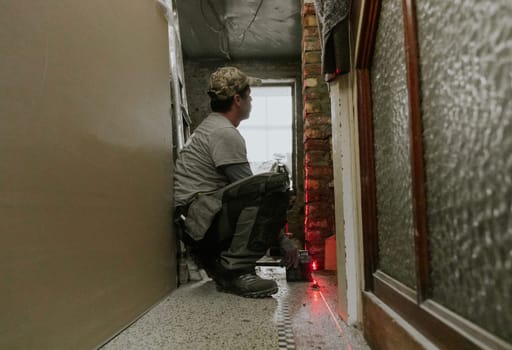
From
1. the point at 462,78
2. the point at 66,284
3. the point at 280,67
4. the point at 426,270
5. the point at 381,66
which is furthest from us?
the point at 280,67

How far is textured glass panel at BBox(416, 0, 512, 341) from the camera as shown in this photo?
418 millimetres

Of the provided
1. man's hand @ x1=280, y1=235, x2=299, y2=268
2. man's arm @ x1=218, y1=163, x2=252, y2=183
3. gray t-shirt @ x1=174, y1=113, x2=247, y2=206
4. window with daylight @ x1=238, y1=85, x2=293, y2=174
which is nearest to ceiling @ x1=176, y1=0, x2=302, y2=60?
window with daylight @ x1=238, y1=85, x2=293, y2=174

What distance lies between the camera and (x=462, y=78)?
51cm

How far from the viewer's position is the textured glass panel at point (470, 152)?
0.42 m

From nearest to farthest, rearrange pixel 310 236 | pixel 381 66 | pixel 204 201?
pixel 381 66
pixel 204 201
pixel 310 236

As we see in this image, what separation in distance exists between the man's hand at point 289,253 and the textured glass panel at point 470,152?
1.24 m

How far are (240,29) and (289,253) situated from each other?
2.20 metres

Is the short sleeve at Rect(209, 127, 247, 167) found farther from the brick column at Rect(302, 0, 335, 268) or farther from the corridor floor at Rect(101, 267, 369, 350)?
the brick column at Rect(302, 0, 335, 268)

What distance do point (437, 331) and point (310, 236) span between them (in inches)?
77.3

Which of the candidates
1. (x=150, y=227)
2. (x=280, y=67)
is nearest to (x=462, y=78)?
(x=150, y=227)

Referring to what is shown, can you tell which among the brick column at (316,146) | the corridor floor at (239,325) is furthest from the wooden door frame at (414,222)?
the brick column at (316,146)

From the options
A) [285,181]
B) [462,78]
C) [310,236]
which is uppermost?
[462,78]

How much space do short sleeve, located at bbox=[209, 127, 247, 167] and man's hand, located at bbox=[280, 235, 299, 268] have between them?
0.47 metres

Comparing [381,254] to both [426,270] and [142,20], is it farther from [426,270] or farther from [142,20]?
[142,20]
